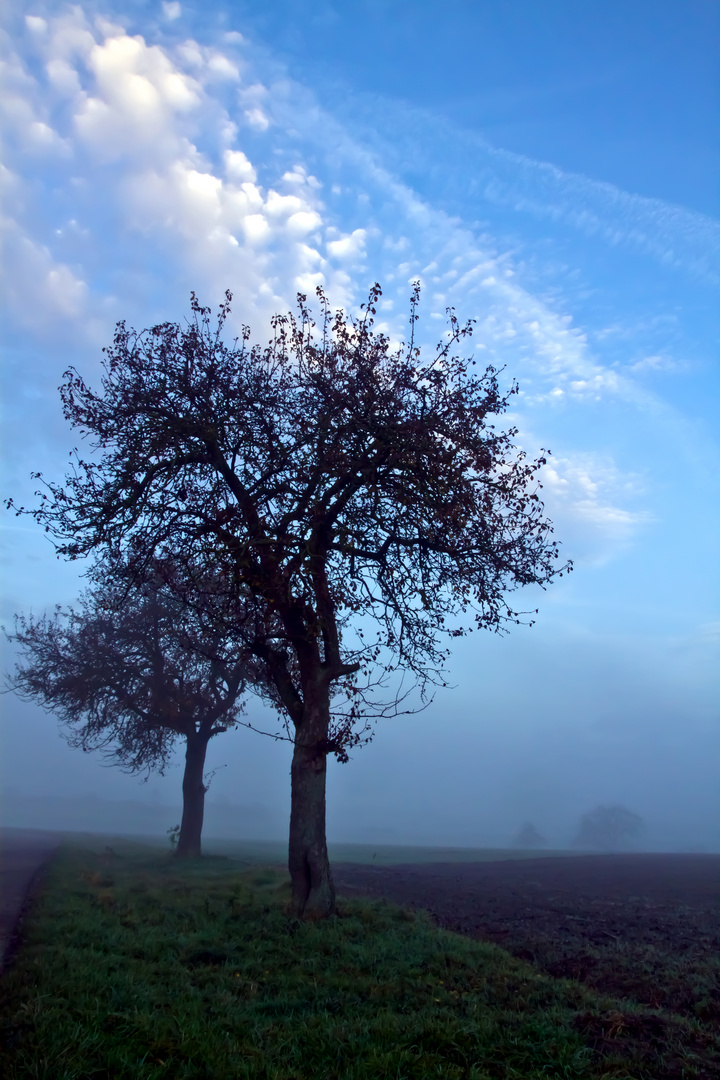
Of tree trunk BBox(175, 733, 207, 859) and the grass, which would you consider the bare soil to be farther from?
tree trunk BBox(175, 733, 207, 859)

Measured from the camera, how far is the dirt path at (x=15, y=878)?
34.9 ft

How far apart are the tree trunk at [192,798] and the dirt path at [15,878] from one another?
15.4 ft

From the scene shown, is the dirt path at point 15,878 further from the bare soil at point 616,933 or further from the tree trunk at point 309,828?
the bare soil at point 616,933

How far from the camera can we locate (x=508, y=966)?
9898 millimetres

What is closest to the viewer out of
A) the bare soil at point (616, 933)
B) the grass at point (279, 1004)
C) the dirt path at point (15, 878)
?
the grass at point (279, 1004)

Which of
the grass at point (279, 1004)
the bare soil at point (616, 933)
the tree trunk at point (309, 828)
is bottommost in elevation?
the bare soil at point (616, 933)

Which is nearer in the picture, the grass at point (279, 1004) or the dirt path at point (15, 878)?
the grass at point (279, 1004)

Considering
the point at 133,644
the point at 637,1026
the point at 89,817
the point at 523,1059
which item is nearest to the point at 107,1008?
the point at 523,1059

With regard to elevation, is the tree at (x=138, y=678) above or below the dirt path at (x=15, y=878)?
above

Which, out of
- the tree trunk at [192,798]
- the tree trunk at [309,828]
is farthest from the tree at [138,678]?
the tree trunk at [309,828]

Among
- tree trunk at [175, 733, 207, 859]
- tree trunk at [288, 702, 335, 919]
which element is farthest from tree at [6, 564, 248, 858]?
tree trunk at [288, 702, 335, 919]

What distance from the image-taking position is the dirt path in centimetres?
1063

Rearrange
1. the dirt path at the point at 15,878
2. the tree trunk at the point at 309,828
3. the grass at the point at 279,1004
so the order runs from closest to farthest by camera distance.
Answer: the grass at the point at 279,1004
the dirt path at the point at 15,878
the tree trunk at the point at 309,828

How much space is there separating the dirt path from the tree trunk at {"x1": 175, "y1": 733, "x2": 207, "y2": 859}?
4691 millimetres
